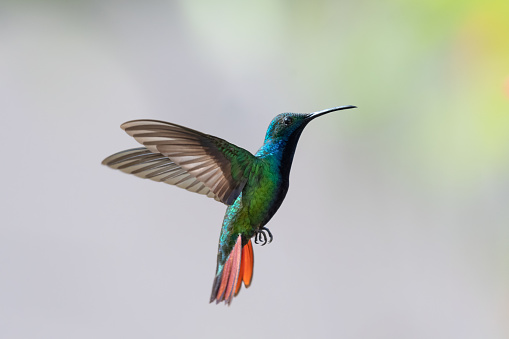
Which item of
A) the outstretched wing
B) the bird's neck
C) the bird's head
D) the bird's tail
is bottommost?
the bird's tail

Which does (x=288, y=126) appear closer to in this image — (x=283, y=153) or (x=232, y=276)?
(x=283, y=153)

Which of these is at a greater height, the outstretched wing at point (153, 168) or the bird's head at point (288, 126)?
the bird's head at point (288, 126)

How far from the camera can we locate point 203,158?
1.37 feet

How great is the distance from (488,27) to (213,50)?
1.93 feet

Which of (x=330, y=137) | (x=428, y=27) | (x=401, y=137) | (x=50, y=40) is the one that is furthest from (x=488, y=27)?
(x=50, y=40)

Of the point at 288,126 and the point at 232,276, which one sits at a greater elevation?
the point at 288,126

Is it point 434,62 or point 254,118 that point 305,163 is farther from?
point 434,62

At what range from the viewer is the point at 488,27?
3.83 feet

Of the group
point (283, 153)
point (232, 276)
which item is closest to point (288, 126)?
point (283, 153)

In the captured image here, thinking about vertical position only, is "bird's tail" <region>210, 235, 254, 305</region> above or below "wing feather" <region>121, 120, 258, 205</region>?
below

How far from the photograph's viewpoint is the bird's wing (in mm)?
371

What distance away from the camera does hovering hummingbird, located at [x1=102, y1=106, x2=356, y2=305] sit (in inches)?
16.1

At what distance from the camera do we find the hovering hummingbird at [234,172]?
409mm

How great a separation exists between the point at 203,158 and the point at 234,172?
0.03m
